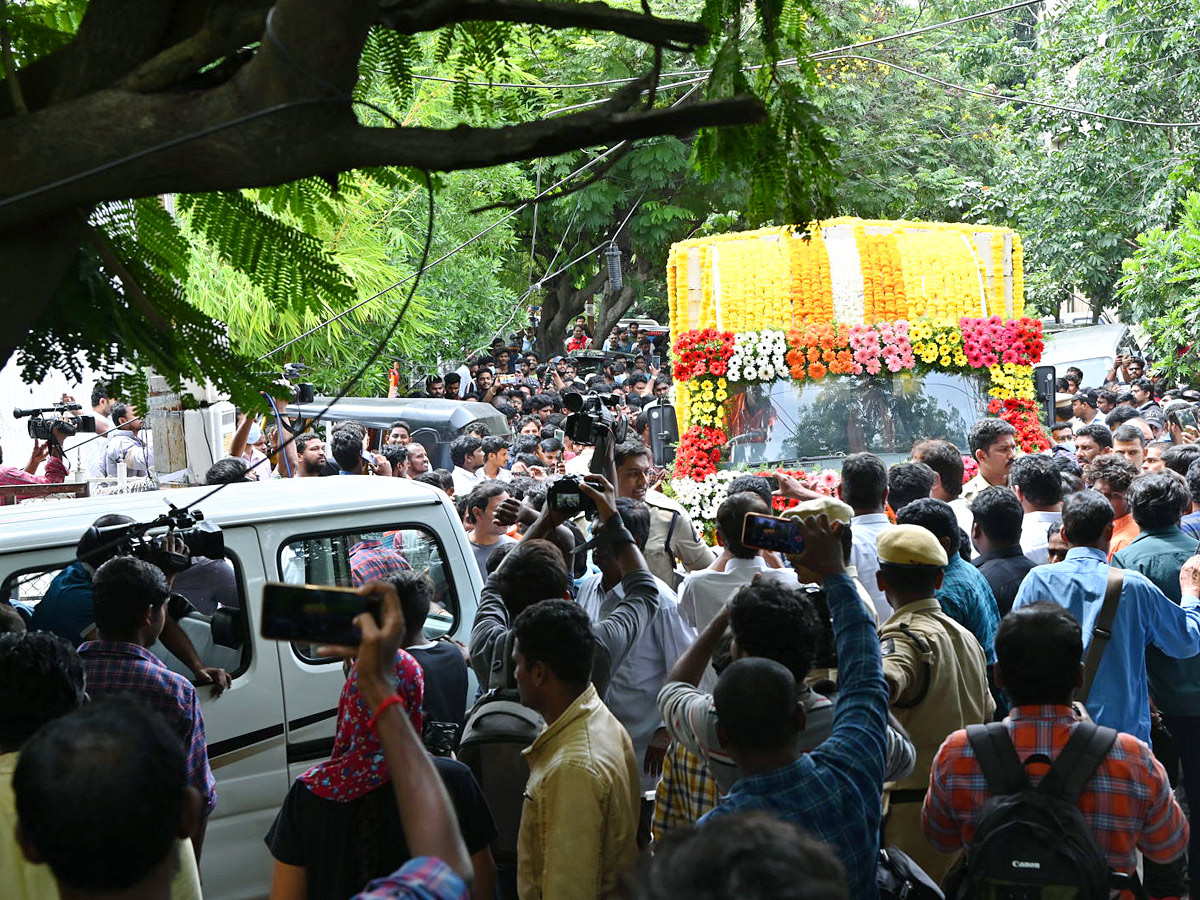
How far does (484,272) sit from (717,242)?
9.19 m

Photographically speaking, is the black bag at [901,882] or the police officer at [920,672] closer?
the black bag at [901,882]

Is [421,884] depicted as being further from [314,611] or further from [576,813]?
[576,813]

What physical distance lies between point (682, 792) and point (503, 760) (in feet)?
2.16

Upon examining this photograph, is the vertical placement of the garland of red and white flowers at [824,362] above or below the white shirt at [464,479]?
above

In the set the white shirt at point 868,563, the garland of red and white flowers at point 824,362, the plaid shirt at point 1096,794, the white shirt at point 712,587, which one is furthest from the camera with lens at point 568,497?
the garland of red and white flowers at point 824,362

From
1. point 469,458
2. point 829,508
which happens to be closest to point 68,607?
point 829,508

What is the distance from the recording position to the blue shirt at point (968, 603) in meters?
5.28

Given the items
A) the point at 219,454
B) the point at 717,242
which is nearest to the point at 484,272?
the point at 717,242

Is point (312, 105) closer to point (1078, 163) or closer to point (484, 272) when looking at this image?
point (484, 272)

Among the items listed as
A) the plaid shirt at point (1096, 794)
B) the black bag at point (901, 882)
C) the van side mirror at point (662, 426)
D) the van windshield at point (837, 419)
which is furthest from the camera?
the van side mirror at point (662, 426)

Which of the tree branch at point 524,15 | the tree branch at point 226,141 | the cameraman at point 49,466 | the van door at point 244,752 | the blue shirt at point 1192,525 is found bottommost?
the van door at point 244,752

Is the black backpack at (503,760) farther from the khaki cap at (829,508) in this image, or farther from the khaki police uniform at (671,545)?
the khaki police uniform at (671,545)

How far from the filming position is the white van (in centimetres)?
524

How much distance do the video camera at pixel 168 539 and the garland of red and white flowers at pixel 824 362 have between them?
6.82 meters
